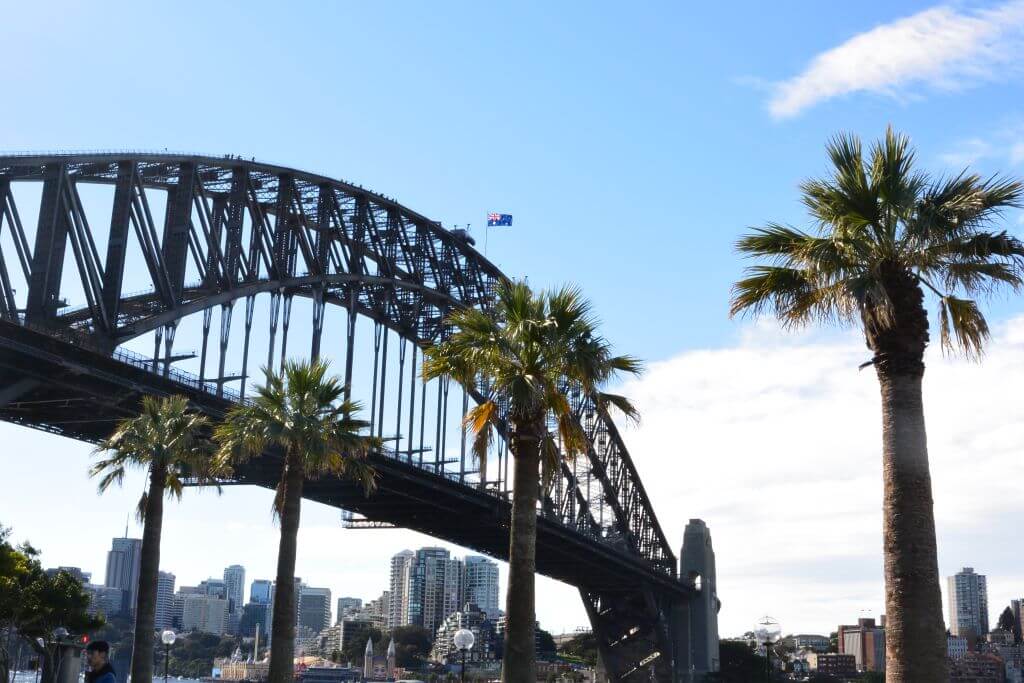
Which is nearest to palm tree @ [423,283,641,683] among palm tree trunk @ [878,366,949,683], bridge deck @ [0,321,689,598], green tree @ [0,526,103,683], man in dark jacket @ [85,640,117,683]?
palm tree trunk @ [878,366,949,683]

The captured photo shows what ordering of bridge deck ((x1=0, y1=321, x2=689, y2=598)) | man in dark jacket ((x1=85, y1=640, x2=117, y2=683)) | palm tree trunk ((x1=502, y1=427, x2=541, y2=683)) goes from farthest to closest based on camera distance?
1. bridge deck ((x1=0, y1=321, x2=689, y2=598))
2. palm tree trunk ((x1=502, y1=427, x2=541, y2=683))
3. man in dark jacket ((x1=85, y1=640, x2=117, y2=683))

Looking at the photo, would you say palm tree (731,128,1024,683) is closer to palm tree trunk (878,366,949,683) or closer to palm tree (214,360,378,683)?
palm tree trunk (878,366,949,683)

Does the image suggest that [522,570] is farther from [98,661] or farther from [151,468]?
[151,468]

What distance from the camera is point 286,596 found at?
3391 centimetres

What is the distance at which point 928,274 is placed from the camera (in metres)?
20.2

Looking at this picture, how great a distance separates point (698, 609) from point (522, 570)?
115459 mm

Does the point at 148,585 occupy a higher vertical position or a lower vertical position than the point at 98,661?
higher

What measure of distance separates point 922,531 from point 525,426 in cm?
989

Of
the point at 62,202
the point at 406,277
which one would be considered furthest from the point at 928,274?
the point at 406,277

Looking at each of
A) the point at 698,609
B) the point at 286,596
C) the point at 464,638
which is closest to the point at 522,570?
the point at 286,596

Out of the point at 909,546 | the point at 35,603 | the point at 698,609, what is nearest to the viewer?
the point at 909,546

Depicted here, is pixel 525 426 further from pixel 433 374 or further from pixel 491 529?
pixel 491 529

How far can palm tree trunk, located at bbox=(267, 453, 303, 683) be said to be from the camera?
3291cm

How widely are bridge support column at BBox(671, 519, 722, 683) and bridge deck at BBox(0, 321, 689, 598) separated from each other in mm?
2970
